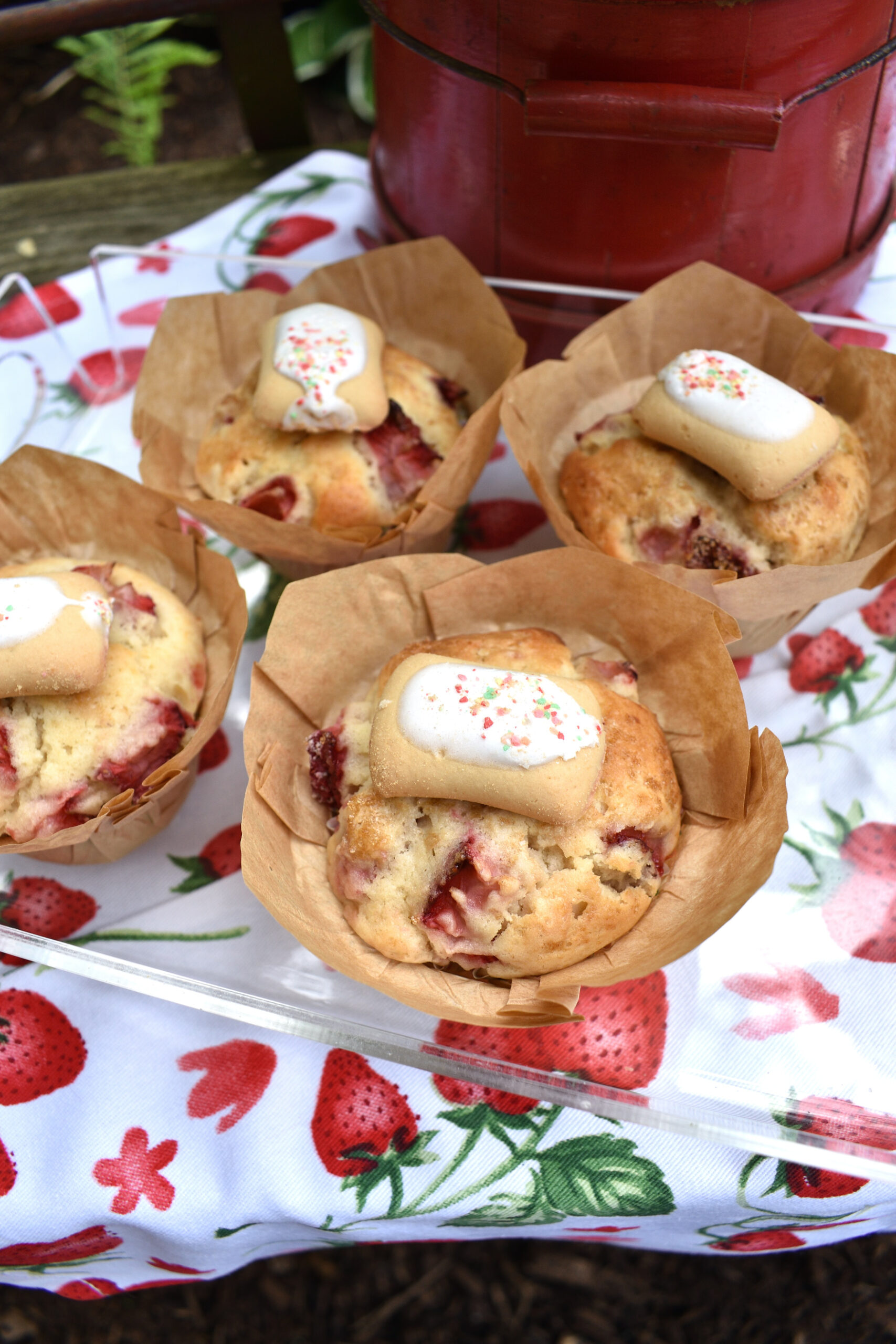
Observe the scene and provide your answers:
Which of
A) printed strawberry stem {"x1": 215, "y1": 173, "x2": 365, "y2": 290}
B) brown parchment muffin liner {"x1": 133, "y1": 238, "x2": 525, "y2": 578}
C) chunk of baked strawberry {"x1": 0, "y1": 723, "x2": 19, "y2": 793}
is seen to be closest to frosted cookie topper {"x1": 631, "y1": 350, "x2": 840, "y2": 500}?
brown parchment muffin liner {"x1": 133, "y1": 238, "x2": 525, "y2": 578}

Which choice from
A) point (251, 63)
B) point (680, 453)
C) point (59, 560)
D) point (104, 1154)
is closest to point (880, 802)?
point (680, 453)

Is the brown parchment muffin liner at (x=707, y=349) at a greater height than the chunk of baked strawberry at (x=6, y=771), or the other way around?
the brown parchment muffin liner at (x=707, y=349)

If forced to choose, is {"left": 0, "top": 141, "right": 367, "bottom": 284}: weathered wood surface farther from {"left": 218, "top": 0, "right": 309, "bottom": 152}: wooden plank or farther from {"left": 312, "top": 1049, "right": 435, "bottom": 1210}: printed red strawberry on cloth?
{"left": 312, "top": 1049, "right": 435, "bottom": 1210}: printed red strawberry on cloth

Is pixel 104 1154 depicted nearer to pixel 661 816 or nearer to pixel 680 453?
pixel 661 816

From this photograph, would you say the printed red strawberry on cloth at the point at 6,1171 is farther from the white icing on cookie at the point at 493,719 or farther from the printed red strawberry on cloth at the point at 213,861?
the white icing on cookie at the point at 493,719

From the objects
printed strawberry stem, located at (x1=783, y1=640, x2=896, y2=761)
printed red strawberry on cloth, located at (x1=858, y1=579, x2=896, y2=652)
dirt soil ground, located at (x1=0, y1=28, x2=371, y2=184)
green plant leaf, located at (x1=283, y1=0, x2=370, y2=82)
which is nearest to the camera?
printed strawberry stem, located at (x1=783, y1=640, x2=896, y2=761)

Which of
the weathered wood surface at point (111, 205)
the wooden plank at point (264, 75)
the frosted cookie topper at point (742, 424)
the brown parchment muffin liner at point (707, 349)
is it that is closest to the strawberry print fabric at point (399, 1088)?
the brown parchment muffin liner at point (707, 349)
